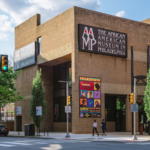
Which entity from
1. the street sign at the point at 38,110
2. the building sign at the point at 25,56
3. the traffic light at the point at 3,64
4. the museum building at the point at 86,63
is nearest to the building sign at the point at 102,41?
the museum building at the point at 86,63

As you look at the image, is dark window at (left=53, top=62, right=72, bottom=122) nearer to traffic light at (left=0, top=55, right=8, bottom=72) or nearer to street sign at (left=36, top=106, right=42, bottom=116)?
street sign at (left=36, top=106, right=42, bottom=116)

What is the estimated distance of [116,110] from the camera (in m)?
40.3

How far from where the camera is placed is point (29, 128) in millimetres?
32156

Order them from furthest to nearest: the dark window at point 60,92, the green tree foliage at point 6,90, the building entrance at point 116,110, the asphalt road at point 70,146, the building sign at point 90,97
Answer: the dark window at point 60,92 → the building entrance at point 116,110 → the green tree foliage at point 6,90 → the building sign at point 90,97 → the asphalt road at point 70,146

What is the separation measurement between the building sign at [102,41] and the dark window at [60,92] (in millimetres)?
5908

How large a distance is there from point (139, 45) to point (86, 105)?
12024mm

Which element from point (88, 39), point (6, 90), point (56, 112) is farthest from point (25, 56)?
point (88, 39)

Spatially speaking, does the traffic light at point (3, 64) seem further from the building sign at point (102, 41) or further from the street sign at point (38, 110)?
the building sign at point (102, 41)

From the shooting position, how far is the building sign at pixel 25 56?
43.2 m

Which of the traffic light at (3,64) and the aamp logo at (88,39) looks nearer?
Answer: the traffic light at (3,64)

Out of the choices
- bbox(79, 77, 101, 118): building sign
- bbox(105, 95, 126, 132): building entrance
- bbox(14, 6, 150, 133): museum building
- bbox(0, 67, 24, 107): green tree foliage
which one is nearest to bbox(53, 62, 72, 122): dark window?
bbox(14, 6, 150, 133): museum building

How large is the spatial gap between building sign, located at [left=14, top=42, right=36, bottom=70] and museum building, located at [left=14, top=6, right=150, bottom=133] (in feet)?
0.48

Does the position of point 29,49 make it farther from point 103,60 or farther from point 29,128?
point 29,128

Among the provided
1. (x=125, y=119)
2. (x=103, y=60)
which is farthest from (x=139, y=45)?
(x=125, y=119)
